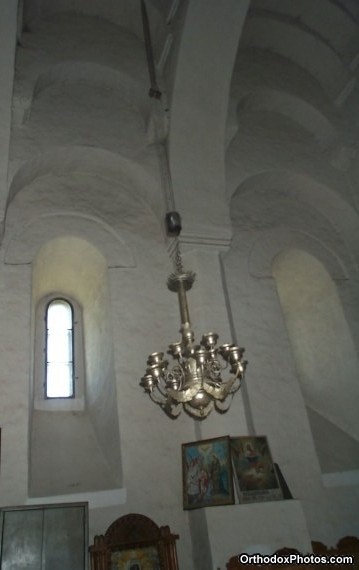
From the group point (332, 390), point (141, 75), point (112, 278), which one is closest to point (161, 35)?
point (141, 75)

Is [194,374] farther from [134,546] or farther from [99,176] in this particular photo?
[99,176]

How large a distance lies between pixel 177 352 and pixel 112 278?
7.55 feet

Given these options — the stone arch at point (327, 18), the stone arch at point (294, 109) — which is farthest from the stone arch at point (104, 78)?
the stone arch at point (327, 18)

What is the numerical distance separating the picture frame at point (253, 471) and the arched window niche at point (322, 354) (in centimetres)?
130

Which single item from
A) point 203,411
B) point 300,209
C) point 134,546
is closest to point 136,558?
point 134,546

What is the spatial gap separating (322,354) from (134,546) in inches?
153

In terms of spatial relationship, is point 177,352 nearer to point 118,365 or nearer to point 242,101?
point 118,365

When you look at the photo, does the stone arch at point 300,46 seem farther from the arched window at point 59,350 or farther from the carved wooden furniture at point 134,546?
the carved wooden furniture at point 134,546

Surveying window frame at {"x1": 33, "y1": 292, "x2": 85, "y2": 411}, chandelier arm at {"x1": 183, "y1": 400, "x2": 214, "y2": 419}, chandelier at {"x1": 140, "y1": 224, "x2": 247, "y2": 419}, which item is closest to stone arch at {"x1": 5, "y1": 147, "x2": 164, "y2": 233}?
window frame at {"x1": 33, "y1": 292, "x2": 85, "y2": 411}

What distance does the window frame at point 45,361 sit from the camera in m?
6.08

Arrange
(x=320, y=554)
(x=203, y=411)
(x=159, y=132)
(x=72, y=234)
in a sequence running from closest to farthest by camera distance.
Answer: (x=203, y=411)
(x=320, y=554)
(x=72, y=234)
(x=159, y=132)

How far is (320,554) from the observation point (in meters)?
4.83

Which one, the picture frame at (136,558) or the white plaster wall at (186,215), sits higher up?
the white plaster wall at (186,215)

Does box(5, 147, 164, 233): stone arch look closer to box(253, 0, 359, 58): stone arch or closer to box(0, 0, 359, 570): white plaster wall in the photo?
box(0, 0, 359, 570): white plaster wall
